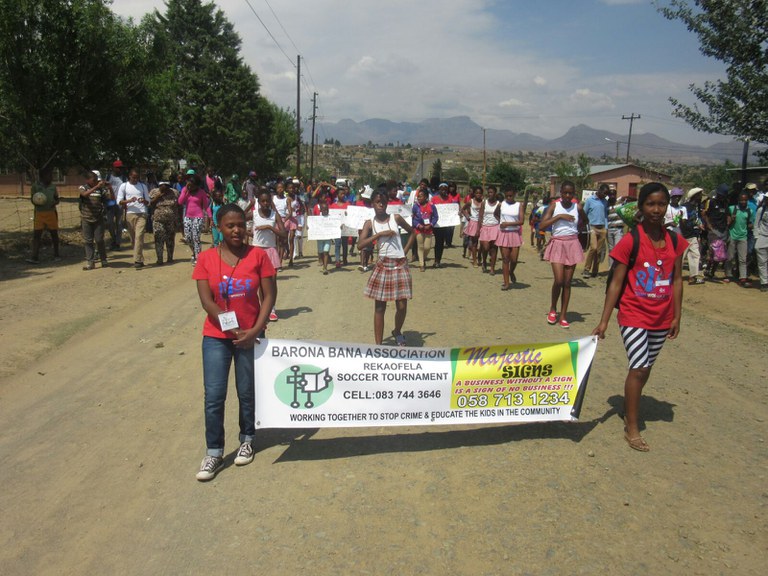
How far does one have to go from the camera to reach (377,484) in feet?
13.9

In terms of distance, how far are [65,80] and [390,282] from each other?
1263cm

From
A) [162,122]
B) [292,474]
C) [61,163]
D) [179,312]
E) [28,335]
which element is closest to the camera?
[292,474]

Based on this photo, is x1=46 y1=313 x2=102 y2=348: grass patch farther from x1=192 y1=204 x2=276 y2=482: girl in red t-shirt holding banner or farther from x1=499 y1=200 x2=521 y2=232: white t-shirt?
x1=499 y1=200 x2=521 y2=232: white t-shirt

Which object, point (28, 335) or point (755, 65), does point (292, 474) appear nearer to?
point (28, 335)

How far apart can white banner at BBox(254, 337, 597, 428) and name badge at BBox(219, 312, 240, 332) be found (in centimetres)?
32

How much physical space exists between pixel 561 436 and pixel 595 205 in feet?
29.8

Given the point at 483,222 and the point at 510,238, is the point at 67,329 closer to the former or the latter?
the point at 510,238

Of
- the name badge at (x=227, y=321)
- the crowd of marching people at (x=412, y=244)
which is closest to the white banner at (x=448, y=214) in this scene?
the crowd of marching people at (x=412, y=244)

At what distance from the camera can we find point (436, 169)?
8362cm

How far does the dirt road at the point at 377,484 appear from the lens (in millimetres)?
3441

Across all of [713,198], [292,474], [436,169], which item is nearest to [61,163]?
[292,474]

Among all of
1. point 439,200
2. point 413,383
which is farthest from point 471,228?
point 413,383

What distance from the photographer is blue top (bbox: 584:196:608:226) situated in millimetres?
12727

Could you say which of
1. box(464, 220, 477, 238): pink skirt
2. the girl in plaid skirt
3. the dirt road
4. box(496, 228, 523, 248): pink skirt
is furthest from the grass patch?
box(464, 220, 477, 238): pink skirt
